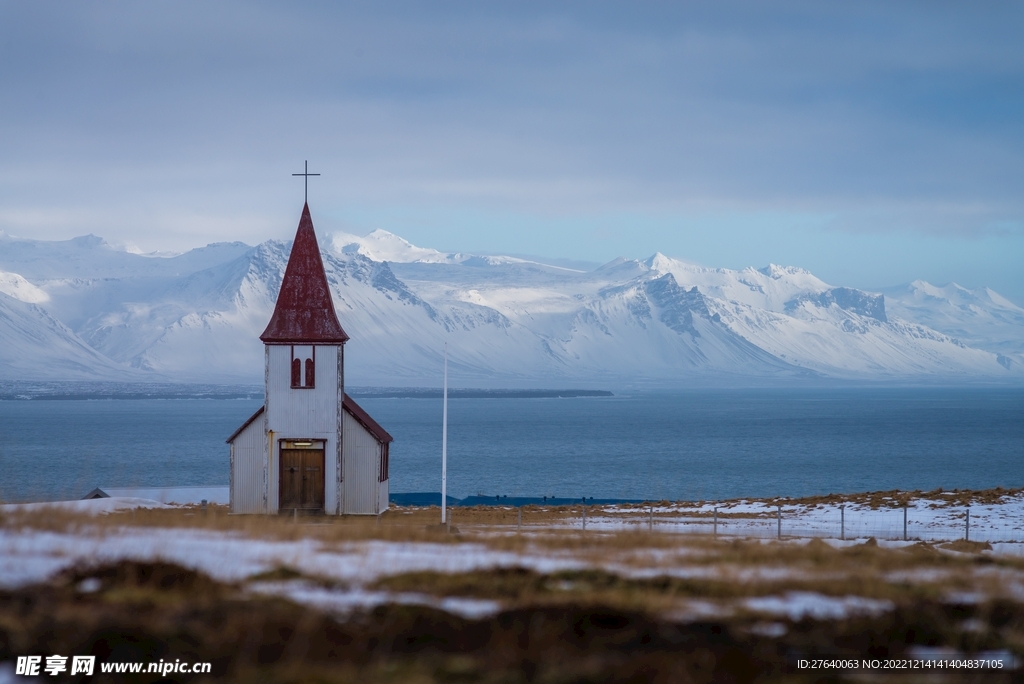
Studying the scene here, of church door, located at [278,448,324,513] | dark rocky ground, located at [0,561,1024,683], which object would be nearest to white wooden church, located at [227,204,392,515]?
church door, located at [278,448,324,513]

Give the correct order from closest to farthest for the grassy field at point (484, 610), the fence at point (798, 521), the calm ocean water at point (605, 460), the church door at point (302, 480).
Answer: the grassy field at point (484, 610), the fence at point (798, 521), the church door at point (302, 480), the calm ocean water at point (605, 460)

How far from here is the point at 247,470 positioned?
4088 cm

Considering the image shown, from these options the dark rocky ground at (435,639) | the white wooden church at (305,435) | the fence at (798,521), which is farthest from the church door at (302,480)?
the dark rocky ground at (435,639)

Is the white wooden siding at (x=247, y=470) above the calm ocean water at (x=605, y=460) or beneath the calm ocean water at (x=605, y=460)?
above

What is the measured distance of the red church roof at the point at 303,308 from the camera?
40594mm

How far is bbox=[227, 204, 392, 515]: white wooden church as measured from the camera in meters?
39.9

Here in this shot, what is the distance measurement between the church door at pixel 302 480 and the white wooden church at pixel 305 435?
0.11ft

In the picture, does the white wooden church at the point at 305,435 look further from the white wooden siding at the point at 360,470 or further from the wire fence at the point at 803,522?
the wire fence at the point at 803,522

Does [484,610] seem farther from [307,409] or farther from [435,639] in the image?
[307,409]

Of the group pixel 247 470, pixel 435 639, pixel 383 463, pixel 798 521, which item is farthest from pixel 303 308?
pixel 435 639

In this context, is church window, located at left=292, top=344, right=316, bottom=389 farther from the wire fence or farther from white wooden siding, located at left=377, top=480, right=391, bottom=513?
the wire fence

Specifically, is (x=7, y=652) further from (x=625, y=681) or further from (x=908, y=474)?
(x=908, y=474)

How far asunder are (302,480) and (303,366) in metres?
4.03

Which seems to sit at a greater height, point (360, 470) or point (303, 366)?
point (303, 366)
